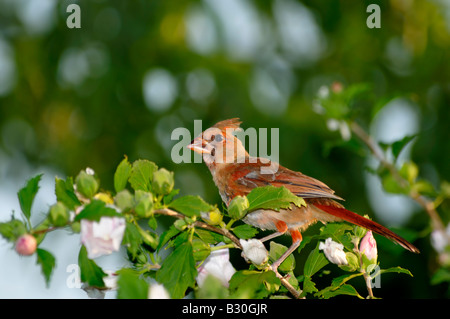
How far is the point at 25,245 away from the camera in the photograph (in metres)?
1.81

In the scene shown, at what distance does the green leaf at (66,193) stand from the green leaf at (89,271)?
0.16 m

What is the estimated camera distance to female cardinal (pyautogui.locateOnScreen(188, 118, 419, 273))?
10.0 feet

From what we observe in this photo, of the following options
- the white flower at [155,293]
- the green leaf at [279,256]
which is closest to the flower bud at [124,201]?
the white flower at [155,293]

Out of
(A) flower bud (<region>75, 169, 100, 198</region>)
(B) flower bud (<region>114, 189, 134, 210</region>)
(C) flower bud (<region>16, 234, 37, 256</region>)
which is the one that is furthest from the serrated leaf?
(C) flower bud (<region>16, 234, 37, 256</region>)

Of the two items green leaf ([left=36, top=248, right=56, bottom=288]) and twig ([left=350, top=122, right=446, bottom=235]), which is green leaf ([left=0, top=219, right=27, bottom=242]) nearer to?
green leaf ([left=36, top=248, right=56, bottom=288])

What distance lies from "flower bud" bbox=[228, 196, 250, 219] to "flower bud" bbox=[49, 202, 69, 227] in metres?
0.57

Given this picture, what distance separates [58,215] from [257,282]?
735 mm

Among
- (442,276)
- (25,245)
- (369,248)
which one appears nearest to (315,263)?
(369,248)

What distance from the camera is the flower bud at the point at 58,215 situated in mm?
1853

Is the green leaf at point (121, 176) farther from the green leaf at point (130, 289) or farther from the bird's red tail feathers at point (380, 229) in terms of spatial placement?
the bird's red tail feathers at point (380, 229)

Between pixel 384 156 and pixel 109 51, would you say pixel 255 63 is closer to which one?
pixel 109 51

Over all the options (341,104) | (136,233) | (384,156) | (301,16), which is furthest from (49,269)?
(301,16)

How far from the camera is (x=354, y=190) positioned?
632 centimetres

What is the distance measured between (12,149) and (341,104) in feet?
14.1
